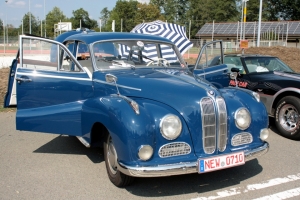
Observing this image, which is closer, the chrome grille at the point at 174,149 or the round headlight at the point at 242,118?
the chrome grille at the point at 174,149

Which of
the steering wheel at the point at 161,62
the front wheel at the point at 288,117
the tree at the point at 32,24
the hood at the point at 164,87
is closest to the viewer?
the hood at the point at 164,87

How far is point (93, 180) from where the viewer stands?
4.46 m

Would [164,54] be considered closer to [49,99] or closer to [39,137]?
[49,99]

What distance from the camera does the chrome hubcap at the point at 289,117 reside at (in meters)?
6.55

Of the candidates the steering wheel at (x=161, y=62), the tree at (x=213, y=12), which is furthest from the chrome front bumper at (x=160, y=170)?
the tree at (x=213, y=12)

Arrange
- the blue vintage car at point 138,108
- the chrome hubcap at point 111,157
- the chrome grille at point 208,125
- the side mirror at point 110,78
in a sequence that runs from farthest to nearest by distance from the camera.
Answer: the side mirror at point 110,78
the chrome hubcap at point 111,157
the chrome grille at point 208,125
the blue vintage car at point 138,108

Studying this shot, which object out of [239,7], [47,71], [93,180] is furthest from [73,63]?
[239,7]

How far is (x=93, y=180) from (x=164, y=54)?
2488 millimetres

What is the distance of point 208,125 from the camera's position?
13.0 feet

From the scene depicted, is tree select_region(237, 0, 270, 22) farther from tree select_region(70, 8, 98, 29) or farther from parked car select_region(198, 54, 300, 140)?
parked car select_region(198, 54, 300, 140)

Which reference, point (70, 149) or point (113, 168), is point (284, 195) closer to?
point (113, 168)

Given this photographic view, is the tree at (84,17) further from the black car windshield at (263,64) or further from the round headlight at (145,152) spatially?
the round headlight at (145,152)

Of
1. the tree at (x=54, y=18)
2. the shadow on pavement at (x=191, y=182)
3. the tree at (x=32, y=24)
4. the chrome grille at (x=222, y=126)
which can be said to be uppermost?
the tree at (x=54, y=18)

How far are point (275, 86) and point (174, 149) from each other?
400 centimetres
